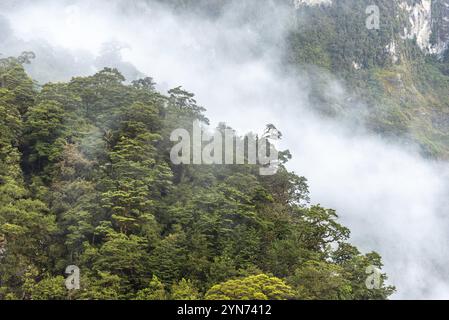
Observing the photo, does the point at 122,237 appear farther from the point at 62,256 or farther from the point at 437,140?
the point at 437,140

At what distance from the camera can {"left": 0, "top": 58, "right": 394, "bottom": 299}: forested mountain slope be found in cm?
2972

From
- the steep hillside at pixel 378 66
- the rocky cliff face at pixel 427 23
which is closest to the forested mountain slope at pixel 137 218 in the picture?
the steep hillside at pixel 378 66

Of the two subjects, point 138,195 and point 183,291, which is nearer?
point 183,291

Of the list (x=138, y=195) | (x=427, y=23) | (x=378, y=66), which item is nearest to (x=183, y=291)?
(x=138, y=195)

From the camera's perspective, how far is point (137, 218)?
115 feet

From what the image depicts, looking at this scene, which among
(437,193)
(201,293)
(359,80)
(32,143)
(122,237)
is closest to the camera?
(201,293)

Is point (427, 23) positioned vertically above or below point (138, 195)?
above

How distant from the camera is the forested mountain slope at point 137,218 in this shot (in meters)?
29.7

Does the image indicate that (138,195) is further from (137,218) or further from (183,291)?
(183,291)

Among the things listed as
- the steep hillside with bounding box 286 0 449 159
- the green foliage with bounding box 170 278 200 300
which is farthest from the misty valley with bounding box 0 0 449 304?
the steep hillside with bounding box 286 0 449 159

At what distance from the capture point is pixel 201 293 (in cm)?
2945
